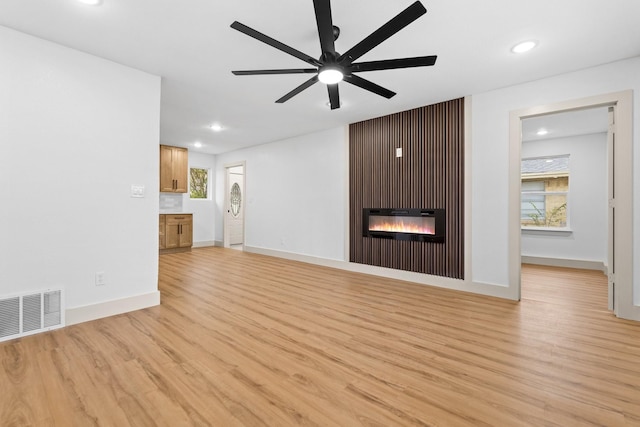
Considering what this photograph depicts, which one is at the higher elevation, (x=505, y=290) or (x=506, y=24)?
(x=506, y=24)

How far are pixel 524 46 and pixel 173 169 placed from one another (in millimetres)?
7109

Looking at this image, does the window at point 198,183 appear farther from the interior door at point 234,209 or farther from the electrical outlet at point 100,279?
the electrical outlet at point 100,279

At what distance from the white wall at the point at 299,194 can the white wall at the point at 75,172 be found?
3.15m

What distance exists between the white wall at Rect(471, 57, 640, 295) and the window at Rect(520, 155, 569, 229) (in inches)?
131

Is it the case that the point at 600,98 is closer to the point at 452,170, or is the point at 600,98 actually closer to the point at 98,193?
the point at 452,170

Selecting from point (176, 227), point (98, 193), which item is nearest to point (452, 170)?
point (98, 193)

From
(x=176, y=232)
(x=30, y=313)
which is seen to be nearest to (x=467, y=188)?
(x=30, y=313)

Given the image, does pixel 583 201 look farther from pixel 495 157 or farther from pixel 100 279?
pixel 100 279

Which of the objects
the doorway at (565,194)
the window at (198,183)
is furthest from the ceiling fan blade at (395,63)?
the window at (198,183)

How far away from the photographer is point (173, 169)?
23.8ft

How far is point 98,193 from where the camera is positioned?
2.97m

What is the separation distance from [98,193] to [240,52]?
6.57 feet

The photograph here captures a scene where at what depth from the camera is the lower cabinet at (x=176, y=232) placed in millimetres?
6977

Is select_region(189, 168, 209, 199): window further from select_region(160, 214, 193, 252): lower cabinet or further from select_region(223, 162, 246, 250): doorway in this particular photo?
select_region(160, 214, 193, 252): lower cabinet
